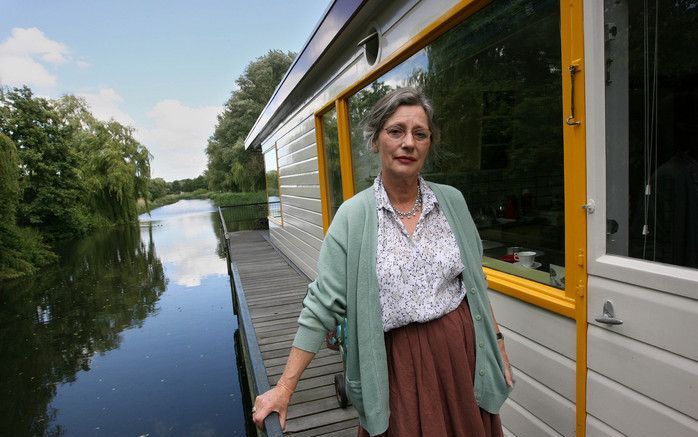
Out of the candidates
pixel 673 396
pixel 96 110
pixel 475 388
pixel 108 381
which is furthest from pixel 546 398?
pixel 96 110

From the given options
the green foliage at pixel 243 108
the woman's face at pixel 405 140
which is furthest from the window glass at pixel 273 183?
the green foliage at pixel 243 108

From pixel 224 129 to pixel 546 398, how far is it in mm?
34046

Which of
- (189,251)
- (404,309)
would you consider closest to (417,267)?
(404,309)

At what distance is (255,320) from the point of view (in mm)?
4891

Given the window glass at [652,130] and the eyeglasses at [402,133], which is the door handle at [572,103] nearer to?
the window glass at [652,130]

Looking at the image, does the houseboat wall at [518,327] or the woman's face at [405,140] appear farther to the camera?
the houseboat wall at [518,327]

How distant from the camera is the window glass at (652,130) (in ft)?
4.09

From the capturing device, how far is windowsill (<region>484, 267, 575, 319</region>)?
5.23ft

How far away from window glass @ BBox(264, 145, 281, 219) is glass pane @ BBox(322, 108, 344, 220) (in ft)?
13.4

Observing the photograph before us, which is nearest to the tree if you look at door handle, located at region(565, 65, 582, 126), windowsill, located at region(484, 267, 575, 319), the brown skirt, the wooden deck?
the wooden deck

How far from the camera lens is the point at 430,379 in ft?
3.84

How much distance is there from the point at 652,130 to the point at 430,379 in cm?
103

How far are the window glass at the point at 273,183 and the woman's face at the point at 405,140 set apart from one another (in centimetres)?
786

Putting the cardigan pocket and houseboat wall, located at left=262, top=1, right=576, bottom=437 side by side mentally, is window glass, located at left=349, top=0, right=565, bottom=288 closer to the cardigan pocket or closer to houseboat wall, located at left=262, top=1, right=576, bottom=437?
houseboat wall, located at left=262, top=1, right=576, bottom=437
